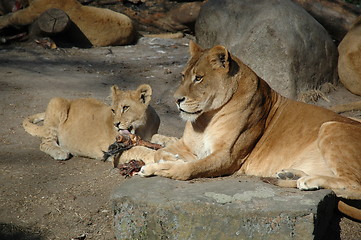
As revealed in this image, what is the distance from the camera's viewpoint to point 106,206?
4840 mm

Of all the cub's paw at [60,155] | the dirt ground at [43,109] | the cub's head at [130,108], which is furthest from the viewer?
the cub's paw at [60,155]

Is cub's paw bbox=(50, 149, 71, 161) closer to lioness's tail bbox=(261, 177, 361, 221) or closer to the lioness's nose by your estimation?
the lioness's nose

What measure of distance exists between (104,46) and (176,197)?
8.03 metres

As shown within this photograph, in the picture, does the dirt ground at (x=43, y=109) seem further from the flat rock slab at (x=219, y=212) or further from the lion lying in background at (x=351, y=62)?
the flat rock slab at (x=219, y=212)

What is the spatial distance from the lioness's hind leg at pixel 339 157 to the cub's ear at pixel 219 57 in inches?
38.5

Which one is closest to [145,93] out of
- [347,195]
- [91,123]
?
[91,123]

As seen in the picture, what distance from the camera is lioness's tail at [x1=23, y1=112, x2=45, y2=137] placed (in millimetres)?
6785

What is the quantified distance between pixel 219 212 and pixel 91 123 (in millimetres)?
2955

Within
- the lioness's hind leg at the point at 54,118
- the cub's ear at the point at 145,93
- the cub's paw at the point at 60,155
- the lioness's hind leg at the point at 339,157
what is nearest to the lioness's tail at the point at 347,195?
the lioness's hind leg at the point at 339,157

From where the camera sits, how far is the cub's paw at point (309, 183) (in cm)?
418

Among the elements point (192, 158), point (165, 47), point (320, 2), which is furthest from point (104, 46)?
point (192, 158)

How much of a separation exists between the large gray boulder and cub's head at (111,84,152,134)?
11.0ft

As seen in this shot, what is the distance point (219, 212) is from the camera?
389cm

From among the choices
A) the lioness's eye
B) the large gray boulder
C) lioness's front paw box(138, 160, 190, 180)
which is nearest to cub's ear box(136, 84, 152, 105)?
the lioness's eye
